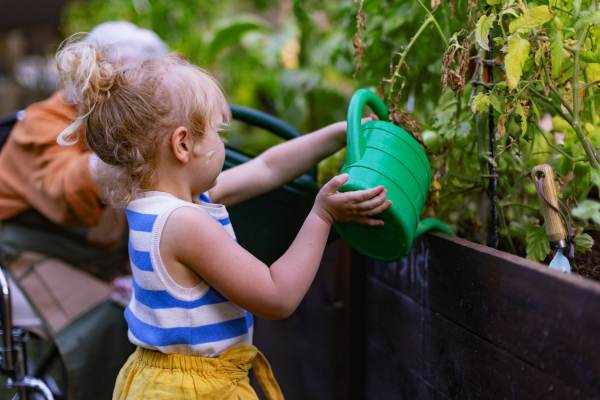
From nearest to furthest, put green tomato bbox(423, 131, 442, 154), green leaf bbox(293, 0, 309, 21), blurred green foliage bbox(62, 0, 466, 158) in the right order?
green tomato bbox(423, 131, 442, 154) < blurred green foliage bbox(62, 0, 466, 158) < green leaf bbox(293, 0, 309, 21)

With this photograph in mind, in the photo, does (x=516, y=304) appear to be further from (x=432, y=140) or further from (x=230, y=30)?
(x=230, y=30)

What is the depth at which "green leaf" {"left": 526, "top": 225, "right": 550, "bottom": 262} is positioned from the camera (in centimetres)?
83

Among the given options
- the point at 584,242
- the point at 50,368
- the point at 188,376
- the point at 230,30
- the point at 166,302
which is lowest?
the point at 50,368

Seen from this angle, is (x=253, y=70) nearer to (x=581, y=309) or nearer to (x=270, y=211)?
(x=270, y=211)

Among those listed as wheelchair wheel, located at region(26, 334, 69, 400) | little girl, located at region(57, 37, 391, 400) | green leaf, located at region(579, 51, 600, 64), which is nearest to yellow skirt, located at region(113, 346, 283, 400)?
little girl, located at region(57, 37, 391, 400)

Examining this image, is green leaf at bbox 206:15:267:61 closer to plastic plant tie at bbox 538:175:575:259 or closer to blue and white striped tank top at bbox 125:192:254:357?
blue and white striped tank top at bbox 125:192:254:357

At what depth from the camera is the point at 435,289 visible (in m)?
0.91

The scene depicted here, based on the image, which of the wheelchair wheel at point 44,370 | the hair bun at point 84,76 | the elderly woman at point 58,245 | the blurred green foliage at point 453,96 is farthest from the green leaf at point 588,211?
the wheelchair wheel at point 44,370

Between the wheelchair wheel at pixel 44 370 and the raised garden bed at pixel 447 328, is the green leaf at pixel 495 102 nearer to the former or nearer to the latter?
the raised garden bed at pixel 447 328

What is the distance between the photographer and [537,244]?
2.77 ft

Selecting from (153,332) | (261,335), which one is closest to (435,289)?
(153,332)

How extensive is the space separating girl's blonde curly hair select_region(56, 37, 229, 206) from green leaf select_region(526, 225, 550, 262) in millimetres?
641

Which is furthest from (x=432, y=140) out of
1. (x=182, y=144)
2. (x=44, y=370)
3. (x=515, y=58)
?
(x=44, y=370)

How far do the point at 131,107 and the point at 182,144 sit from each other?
107 millimetres
